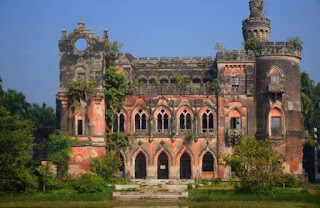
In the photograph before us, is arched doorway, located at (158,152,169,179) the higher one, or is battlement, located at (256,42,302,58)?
battlement, located at (256,42,302,58)

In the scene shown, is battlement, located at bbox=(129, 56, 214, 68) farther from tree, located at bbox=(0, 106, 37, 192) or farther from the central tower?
tree, located at bbox=(0, 106, 37, 192)

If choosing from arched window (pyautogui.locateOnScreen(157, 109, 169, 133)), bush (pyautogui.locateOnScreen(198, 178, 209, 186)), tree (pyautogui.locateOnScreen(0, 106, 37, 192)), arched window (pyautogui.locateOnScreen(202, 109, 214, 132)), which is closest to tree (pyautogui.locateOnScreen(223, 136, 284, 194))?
bush (pyautogui.locateOnScreen(198, 178, 209, 186))

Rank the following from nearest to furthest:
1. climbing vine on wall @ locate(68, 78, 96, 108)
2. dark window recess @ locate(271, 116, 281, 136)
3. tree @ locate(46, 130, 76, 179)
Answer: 1. tree @ locate(46, 130, 76, 179)
2. climbing vine on wall @ locate(68, 78, 96, 108)
3. dark window recess @ locate(271, 116, 281, 136)

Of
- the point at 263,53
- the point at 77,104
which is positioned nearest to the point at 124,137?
the point at 77,104

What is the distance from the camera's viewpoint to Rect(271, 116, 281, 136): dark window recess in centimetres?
5503

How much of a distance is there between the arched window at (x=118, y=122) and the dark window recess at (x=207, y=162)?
6.82 metres

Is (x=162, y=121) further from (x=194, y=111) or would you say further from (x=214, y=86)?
(x=214, y=86)

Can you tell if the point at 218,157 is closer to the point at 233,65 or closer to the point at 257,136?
the point at 257,136

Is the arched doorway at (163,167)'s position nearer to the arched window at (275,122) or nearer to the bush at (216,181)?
the bush at (216,181)

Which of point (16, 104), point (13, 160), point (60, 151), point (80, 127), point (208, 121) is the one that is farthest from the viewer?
point (16, 104)

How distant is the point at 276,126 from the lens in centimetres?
5512

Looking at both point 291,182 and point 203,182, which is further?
point 203,182

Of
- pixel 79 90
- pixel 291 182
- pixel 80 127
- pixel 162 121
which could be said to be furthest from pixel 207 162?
pixel 79 90

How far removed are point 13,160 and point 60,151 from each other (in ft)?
21.9
